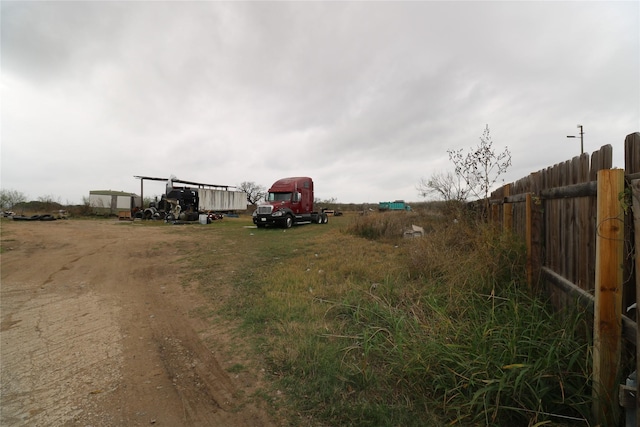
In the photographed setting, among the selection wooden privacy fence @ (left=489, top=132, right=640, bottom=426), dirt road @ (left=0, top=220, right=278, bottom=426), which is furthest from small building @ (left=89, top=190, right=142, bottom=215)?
wooden privacy fence @ (left=489, top=132, right=640, bottom=426)

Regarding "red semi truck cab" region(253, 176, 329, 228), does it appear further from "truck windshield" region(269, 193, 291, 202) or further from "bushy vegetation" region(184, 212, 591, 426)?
"bushy vegetation" region(184, 212, 591, 426)

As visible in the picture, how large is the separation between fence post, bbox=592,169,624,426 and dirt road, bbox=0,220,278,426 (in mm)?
2229

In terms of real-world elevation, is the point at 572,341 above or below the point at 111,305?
above

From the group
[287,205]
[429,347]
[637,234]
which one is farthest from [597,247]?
[287,205]

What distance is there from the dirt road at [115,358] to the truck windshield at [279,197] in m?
13.2

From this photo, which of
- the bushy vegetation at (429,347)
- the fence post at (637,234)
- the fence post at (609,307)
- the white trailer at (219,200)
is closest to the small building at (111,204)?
the white trailer at (219,200)

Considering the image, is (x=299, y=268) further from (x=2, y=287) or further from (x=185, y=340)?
(x=2, y=287)

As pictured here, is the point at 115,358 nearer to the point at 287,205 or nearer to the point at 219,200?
the point at 287,205

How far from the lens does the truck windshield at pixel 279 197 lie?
19219 mm

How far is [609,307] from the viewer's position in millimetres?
1873

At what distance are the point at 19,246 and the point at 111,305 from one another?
861 cm

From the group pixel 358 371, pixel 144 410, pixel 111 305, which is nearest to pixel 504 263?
pixel 358 371

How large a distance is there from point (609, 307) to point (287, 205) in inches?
690

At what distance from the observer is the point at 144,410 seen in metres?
2.24
